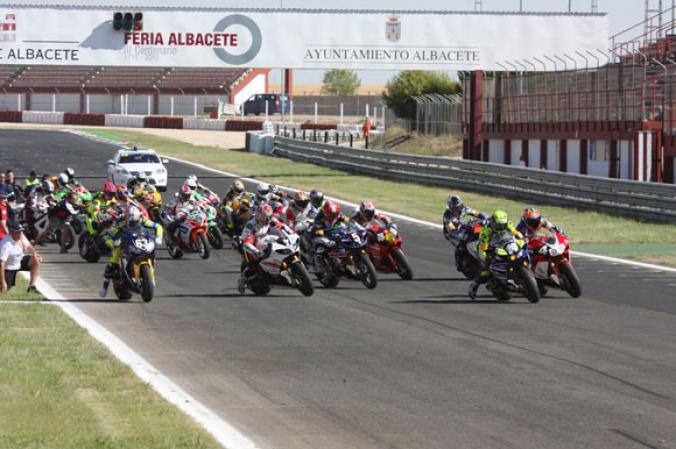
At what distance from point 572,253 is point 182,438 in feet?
64.0

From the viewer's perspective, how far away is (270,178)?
52.1 meters

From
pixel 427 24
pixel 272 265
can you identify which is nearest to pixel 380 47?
pixel 427 24

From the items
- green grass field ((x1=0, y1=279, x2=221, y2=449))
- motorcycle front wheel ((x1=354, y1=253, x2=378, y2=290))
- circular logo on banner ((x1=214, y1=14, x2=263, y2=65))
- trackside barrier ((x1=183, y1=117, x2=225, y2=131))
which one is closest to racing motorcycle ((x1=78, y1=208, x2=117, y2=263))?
motorcycle front wheel ((x1=354, y1=253, x2=378, y2=290))

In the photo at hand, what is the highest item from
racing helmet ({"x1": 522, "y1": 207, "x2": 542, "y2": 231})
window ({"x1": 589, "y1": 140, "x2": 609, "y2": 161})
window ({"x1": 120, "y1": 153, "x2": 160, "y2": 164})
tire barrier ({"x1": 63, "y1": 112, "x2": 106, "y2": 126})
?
tire barrier ({"x1": 63, "y1": 112, "x2": 106, "y2": 126})

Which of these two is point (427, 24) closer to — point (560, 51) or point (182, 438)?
point (560, 51)

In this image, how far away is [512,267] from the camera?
18922 millimetres

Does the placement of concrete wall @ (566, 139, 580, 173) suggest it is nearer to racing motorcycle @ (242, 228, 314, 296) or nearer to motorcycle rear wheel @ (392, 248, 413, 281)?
motorcycle rear wheel @ (392, 248, 413, 281)

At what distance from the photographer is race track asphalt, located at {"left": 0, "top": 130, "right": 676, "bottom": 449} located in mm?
10234

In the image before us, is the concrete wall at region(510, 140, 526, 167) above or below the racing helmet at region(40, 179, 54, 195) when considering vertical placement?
above

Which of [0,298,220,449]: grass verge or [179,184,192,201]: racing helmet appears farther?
[179,184,192,201]: racing helmet

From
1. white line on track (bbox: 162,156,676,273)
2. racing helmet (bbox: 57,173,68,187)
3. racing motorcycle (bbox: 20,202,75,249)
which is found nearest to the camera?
white line on track (bbox: 162,156,676,273)

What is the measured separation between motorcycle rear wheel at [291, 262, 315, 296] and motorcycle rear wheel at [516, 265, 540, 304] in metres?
3.09

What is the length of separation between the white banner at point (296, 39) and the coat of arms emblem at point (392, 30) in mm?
40

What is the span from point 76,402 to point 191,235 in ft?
50.6
